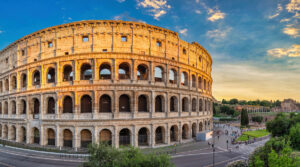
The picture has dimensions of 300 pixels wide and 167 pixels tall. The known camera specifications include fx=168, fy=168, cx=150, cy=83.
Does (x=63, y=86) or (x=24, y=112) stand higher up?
(x=63, y=86)

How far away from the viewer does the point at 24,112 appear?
116ft

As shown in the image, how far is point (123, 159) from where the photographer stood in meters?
12.5

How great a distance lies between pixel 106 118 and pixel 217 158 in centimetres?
1813

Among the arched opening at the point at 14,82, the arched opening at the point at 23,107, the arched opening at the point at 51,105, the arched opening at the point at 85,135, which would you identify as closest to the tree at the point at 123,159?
the arched opening at the point at 85,135

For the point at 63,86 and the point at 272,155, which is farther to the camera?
the point at 63,86

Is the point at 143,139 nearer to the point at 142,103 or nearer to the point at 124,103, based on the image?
the point at 142,103

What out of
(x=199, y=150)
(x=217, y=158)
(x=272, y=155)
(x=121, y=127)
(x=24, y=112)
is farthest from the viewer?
(x=24, y=112)

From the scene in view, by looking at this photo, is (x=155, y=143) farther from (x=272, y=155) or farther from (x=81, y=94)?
(x=272, y=155)

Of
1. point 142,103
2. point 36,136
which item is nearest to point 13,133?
point 36,136

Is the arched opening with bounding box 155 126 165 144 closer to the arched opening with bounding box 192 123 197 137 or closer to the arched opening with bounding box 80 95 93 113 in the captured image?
Result: the arched opening with bounding box 192 123 197 137

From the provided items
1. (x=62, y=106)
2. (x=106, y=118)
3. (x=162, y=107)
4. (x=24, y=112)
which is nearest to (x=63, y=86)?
(x=62, y=106)

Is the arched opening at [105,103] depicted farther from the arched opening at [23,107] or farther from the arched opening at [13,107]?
the arched opening at [13,107]

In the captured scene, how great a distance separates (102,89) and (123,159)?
54.2 ft

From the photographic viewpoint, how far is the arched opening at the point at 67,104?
2980 cm
